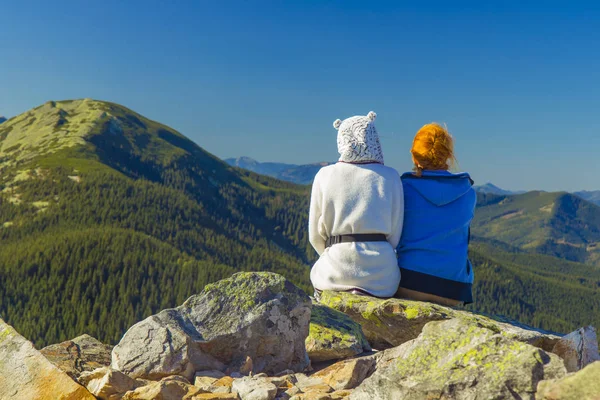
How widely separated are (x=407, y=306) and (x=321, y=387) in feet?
10.8

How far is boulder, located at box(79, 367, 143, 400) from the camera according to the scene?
604 cm

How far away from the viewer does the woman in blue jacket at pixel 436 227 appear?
9914 mm

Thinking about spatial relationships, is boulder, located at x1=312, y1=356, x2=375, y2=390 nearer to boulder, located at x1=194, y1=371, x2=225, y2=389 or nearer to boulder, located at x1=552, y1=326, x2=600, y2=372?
boulder, located at x1=194, y1=371, x2=225, y2=389

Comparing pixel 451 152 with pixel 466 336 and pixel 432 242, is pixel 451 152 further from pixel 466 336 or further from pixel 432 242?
pixel 466 336

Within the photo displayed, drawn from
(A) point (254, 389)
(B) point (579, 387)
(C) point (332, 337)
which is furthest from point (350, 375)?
(B) point (579, 387)

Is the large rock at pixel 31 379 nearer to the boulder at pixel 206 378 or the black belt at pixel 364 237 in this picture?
the boulder at pixel 206 378

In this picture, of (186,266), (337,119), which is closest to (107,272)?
(186,266)

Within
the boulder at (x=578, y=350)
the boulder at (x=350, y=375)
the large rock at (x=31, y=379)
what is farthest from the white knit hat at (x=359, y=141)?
the large rock at (x=31, y=379)

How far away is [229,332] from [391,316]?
331cm

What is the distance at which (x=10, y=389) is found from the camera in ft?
19.1

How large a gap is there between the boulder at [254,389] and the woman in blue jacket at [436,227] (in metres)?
4.81

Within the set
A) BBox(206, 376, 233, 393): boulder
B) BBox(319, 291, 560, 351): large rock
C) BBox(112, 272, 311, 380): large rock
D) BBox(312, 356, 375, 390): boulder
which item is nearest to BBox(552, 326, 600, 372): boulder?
BBox(319, 291, 560, 351): large rock

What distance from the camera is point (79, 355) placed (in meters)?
8.35

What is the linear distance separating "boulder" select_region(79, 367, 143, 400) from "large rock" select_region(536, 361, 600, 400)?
191 inches
